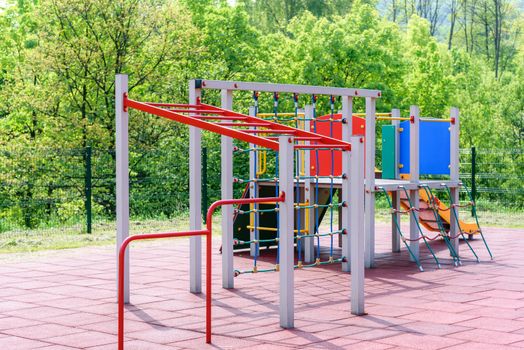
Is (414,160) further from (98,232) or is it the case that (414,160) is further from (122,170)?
(98,232)

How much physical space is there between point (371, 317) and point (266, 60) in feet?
81.3

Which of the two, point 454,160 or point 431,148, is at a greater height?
point 431,148

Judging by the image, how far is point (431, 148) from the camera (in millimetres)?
10586

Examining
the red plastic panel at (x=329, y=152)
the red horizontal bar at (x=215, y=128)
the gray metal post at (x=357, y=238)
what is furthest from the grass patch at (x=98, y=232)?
the gray metal post at (x=357, y=238)

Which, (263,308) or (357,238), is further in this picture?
(263,308)

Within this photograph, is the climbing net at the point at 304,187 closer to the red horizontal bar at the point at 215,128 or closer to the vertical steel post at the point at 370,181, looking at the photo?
the vertical steel post at the point at 370,181

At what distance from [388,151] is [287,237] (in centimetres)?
465

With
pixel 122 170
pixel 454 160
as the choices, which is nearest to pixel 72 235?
pixel 454 160

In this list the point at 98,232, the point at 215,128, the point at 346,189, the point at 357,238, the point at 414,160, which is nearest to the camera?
the point at 215,128

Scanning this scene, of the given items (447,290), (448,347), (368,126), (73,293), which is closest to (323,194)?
(368,126)

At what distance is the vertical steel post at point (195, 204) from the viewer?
25.6 ft

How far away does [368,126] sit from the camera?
967cm

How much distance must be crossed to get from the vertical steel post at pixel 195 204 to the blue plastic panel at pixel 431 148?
3.45 m

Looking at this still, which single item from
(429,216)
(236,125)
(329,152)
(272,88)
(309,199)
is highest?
(272,88)
